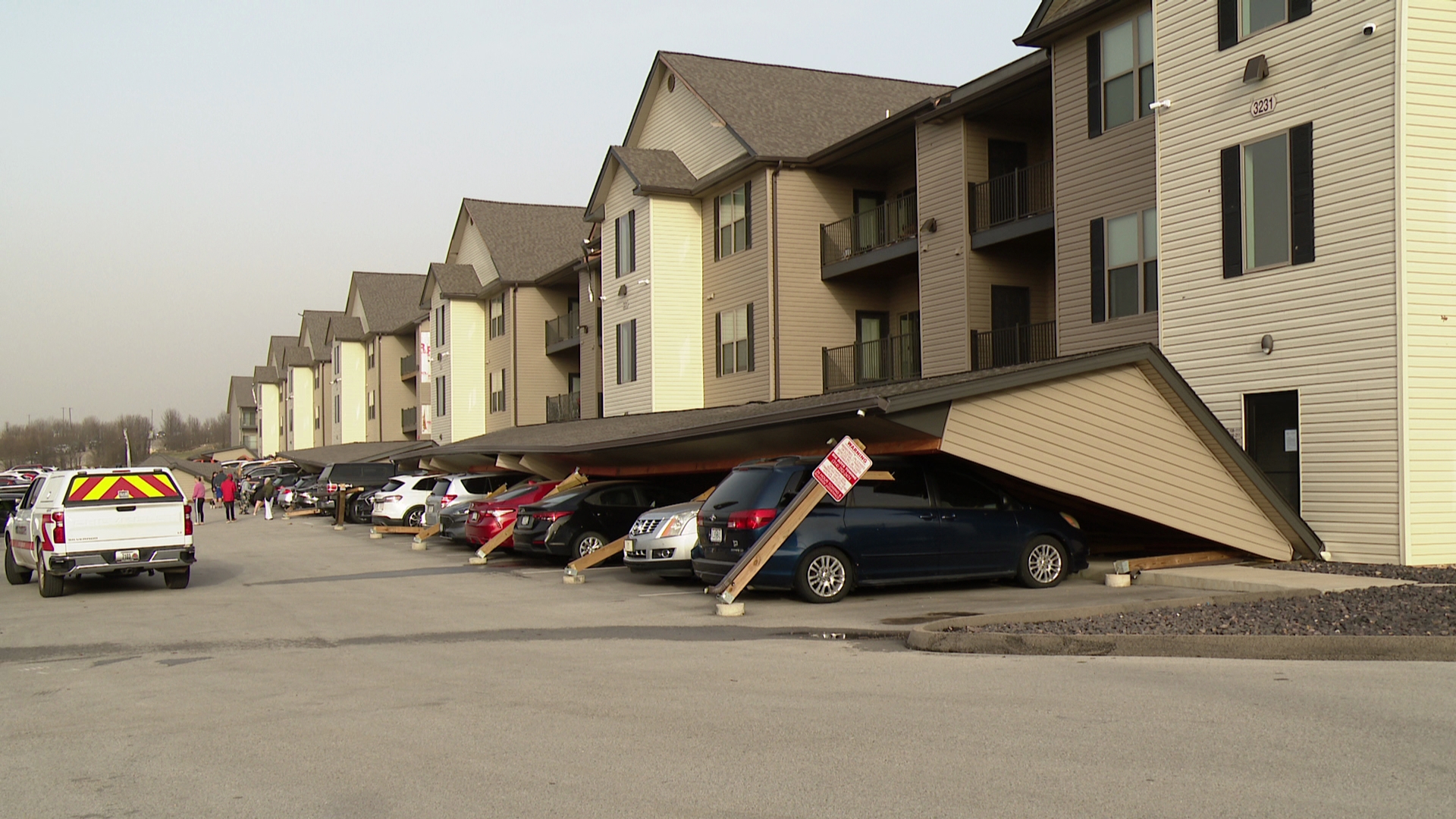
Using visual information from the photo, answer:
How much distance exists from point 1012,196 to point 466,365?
104ft

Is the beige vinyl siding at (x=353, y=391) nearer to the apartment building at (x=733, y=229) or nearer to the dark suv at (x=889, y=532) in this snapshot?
the apartment building at (x=733, y=229)

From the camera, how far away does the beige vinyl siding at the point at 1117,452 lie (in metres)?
16.1

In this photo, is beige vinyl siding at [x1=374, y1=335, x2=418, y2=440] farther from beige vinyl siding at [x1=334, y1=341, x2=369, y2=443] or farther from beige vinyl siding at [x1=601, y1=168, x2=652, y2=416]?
beige vinyl siding at [x1=601, y1=168, x2=652, y2=416]

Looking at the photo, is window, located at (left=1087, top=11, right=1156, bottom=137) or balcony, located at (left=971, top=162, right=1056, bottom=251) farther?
balcony, located at (left=971, top=162, right=1056, bottom=251)

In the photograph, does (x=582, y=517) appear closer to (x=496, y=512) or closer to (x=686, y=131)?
(x=496, y=512)

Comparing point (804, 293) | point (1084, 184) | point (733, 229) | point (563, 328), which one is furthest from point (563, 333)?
point (1084, 184)

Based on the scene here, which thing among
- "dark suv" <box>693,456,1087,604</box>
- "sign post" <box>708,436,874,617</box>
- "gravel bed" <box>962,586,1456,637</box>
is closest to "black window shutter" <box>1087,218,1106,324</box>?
"dark suv" <box>693,456,1087,604</box>

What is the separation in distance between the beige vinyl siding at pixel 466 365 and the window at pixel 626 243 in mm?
16892

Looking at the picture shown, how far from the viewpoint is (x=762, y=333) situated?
30312mm

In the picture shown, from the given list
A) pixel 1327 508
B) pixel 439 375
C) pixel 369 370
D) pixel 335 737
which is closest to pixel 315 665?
pixel 335 737

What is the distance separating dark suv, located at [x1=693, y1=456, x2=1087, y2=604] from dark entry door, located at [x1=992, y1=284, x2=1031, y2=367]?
775 centimetres

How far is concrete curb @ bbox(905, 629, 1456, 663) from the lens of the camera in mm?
9922

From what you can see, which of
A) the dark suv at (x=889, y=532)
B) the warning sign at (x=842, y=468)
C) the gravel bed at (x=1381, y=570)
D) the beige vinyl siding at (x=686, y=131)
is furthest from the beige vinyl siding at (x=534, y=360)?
the gravel bed at (x=1381, y=570)

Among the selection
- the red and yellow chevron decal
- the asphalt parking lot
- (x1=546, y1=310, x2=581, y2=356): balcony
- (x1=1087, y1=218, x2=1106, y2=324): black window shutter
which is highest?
(x1=546, y1=310, x2=581, y2=356): balcony
